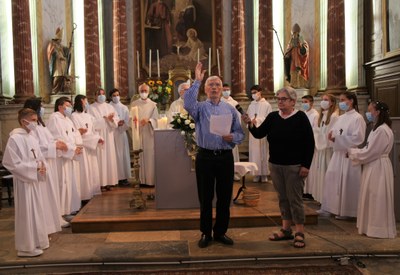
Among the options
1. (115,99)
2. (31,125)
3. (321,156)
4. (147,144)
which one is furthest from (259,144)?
(31,125)

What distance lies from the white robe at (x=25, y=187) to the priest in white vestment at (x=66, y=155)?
1.34 m

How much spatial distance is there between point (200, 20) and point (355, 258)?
32.8 ft

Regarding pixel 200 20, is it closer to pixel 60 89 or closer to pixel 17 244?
pixel 60 89

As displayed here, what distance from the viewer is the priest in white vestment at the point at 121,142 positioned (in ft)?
30.7

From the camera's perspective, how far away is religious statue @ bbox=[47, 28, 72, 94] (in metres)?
11.8

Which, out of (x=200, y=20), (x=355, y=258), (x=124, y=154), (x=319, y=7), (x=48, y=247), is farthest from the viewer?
(x=200, y=20)

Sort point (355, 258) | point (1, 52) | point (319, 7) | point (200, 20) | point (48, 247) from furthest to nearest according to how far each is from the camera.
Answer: point (200, 20)
point (319, 7)
point (1, 52)
point (48, 247)
point (355, 258)

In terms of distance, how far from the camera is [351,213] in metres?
6.64

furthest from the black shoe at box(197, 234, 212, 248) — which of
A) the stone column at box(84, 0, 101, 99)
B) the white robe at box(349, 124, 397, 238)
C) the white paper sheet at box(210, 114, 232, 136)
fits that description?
the stone column at box(84, 0, 101, 99)

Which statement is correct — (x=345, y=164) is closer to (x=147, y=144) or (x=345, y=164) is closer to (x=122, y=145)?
(x=147, y=144)

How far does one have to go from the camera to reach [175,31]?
13.6 m

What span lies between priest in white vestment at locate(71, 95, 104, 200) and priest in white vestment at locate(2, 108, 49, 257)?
7.60 feet

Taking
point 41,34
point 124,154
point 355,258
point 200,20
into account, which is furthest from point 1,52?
point 355,258

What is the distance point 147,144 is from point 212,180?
3822 mm
